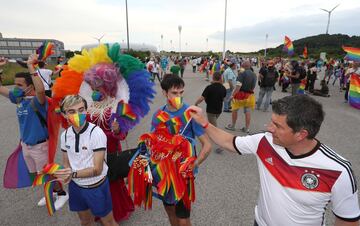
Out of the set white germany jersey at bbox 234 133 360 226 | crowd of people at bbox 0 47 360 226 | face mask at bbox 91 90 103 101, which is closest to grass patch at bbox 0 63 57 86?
crowd of people at bbox 0 47 360 226

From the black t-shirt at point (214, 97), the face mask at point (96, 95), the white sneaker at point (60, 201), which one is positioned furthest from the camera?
the black t-shirt at point (214, 97)

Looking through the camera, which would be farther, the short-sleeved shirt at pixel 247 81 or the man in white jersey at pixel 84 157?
the short-sleeved shirt at pixel 247 81


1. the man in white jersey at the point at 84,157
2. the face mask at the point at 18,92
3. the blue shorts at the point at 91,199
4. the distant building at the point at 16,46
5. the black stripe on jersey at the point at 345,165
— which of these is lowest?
the blue shorts at the point at 91,199

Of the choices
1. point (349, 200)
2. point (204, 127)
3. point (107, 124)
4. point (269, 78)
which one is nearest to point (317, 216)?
point (349, 200)

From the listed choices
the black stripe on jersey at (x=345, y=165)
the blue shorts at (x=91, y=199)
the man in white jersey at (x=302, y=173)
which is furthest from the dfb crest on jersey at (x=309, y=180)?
the blue shorts at (x=91, y=199)

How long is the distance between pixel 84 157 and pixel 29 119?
1389mm

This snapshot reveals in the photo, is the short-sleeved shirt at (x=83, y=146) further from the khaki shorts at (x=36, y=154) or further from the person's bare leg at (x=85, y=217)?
the khaki shorts at (x=36, y=154)

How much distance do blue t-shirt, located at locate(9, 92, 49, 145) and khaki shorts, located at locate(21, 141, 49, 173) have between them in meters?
0.09

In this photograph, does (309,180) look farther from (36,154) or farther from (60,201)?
(60,201)

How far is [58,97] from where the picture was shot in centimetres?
285

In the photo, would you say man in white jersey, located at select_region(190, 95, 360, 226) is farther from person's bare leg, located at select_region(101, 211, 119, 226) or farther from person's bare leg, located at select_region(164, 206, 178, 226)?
person's bare leg, located at select_region(101, 211, 119, 226)

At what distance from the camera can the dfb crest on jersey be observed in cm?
141

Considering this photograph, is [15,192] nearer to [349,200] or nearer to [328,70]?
[349,200]

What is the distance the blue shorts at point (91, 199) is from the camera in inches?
89.4
